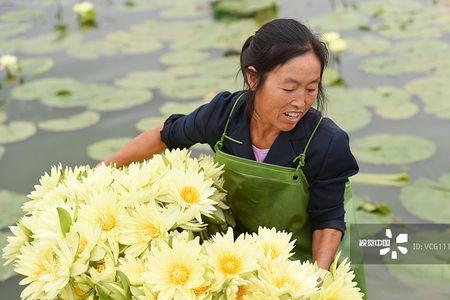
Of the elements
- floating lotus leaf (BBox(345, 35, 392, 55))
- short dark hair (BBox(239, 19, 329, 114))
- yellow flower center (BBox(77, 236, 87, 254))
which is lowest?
floating lotus leaf (BBox(345, 35, 392, 55))

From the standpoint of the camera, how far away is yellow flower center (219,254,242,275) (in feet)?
3.78

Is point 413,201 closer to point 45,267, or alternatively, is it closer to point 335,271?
point 335,271

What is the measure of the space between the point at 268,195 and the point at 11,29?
4.28 metres

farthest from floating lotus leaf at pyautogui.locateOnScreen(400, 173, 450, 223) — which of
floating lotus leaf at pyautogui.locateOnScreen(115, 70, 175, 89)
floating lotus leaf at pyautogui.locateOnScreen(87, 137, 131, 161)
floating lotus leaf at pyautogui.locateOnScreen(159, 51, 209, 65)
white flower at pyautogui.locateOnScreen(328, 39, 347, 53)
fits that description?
floating lotus leaf at pyautogui.locateOnScreen(159, 51, 209, 65)

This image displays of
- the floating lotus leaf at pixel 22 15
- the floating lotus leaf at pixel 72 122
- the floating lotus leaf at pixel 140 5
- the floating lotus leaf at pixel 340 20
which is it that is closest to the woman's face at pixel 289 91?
the floating lotus leaf at pixel 72 122

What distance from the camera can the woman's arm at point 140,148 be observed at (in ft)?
6.00

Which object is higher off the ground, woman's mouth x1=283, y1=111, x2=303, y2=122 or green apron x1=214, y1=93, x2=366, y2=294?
woman's mouth x1=283, y1=111, x2=303, y2=122

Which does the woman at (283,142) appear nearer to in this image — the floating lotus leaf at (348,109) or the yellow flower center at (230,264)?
the yellow flower center at (230,264)

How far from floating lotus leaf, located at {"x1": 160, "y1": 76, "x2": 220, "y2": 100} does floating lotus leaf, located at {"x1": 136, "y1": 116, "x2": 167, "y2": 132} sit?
0.32 m

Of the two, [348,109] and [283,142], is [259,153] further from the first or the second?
[348,109]

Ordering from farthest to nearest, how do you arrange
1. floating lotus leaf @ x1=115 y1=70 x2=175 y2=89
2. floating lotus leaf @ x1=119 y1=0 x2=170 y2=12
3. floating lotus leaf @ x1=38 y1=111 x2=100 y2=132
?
floating lotus leaf @ x1=119 y1=0 x2=170 y2=12
floating lotus leaf @ x1=115 y1=70 x2=175 y2=89
floating lotus leaf @ x1=38 y1=111 x2=100 y2=132

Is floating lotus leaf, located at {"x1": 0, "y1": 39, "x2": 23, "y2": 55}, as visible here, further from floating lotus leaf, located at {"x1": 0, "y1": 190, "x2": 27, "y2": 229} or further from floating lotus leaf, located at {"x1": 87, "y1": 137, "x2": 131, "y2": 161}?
floating lotus leaf, located at {"x1": 0, "y1": 190, "x2": 27, "y2": 229}

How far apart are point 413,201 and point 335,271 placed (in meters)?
1.60

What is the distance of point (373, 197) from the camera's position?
2.83 meters
